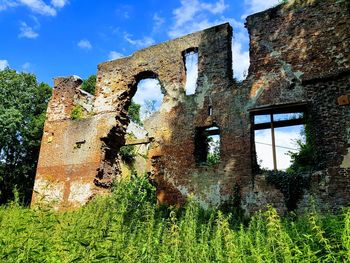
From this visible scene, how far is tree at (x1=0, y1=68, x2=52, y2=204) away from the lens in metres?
21.2

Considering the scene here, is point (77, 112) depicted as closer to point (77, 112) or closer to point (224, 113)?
point (77, 112)

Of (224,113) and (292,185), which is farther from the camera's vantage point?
(224,113)

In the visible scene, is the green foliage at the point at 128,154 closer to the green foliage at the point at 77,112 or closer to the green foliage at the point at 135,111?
the green foliage at the point at 77,112

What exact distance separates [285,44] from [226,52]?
184 centimetres

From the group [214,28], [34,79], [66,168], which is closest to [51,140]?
[66,168]

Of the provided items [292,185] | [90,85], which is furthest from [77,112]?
[90,85]

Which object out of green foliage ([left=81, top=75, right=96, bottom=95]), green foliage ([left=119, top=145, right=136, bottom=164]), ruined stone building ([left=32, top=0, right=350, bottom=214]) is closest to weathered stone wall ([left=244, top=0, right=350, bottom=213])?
ruined stone building ([left=32, top=0, right=350, bottom=214])

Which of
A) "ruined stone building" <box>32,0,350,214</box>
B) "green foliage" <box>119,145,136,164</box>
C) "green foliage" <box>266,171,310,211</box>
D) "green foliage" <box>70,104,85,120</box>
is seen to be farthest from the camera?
"green foliage" <box>119,145,136,164</box>

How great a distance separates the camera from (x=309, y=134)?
31.3 feet

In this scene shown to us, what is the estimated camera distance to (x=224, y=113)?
420 inches

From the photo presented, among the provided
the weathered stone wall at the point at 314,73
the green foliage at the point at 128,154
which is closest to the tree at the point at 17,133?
the green foliage at the point at 128,154

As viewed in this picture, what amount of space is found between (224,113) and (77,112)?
21.8 feet

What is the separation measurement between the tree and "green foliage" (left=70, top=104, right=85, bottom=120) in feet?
27.7

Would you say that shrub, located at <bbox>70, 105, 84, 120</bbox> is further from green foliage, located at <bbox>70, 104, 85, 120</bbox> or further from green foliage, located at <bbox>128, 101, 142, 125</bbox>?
green foliage, located at <bbox>128, 101, 142, 125</bbox>
